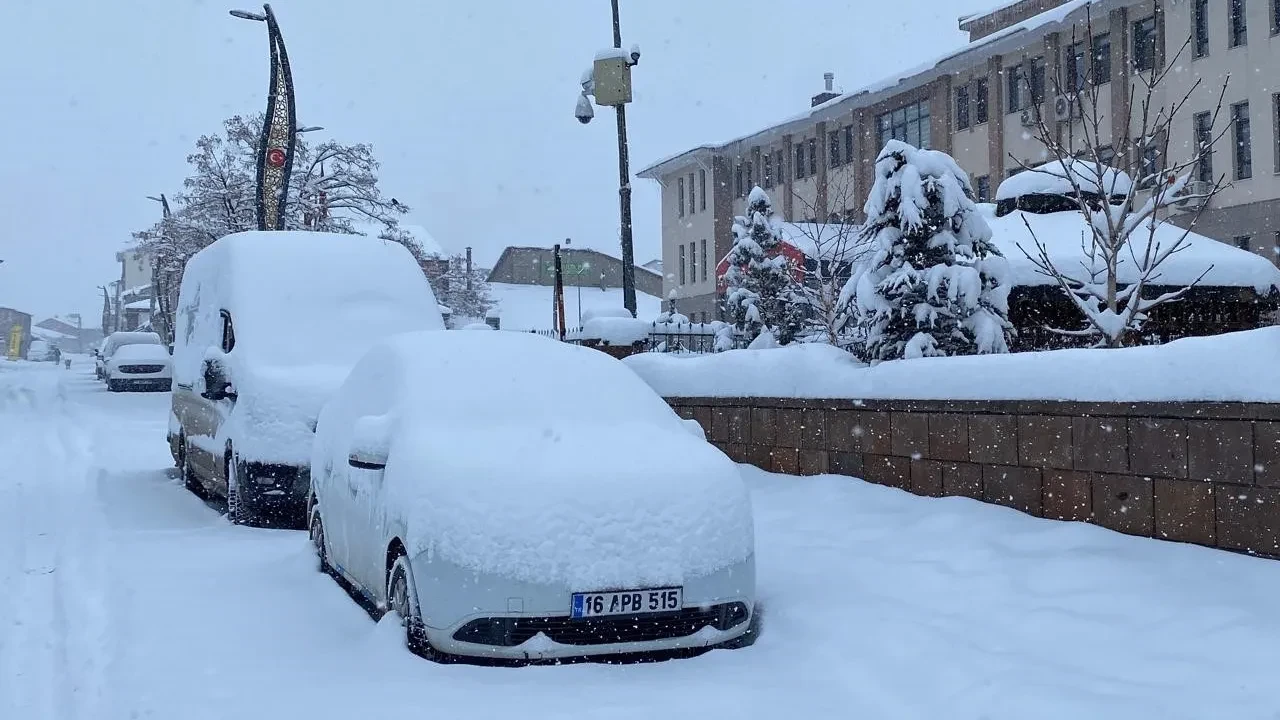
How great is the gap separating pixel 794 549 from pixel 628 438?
2094 millimetres

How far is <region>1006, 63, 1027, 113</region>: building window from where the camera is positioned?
110ft

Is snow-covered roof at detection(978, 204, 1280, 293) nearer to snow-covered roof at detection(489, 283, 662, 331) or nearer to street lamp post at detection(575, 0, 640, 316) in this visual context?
street lamp post at detection(575, 0, 640, 316)

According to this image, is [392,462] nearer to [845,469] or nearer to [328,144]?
[845,469]

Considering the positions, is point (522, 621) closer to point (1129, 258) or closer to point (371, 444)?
point (371, 444)

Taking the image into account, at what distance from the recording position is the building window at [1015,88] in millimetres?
33562

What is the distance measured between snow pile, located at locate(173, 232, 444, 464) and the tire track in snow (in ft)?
4.85

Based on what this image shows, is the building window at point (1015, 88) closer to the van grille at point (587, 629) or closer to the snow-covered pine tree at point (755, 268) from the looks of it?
the snow-covered pine tree at point (755, 268)

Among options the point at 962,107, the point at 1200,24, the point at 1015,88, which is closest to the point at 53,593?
Result: the point at 1200,24

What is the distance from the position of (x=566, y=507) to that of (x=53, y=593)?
3.51 metres

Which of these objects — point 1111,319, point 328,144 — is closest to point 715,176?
point 328,144

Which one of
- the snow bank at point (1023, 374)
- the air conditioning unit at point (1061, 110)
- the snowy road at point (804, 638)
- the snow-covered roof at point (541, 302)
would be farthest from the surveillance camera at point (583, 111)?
the snow-covered roof at point (541, 302)

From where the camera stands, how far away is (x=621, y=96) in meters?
17.0

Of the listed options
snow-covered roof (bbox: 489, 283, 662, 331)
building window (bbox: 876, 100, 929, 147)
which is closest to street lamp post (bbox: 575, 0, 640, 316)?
building window (bbox: 876, 100, 929, 147)

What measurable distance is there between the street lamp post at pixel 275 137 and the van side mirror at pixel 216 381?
14.5 meters
